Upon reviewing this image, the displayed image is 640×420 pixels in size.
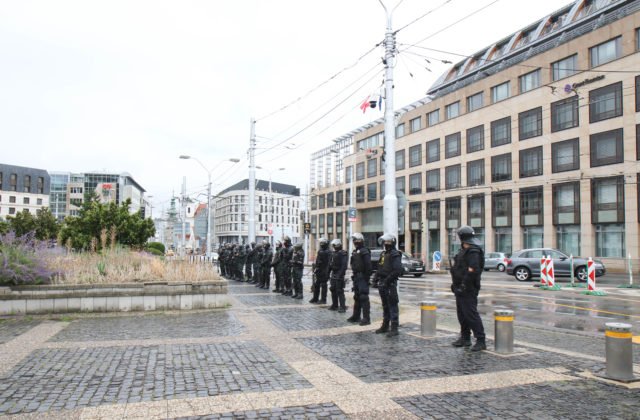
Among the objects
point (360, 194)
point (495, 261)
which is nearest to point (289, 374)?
point (495, 261)

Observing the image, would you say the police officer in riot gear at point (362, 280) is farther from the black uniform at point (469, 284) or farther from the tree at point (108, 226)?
the tree at point (108, 226)

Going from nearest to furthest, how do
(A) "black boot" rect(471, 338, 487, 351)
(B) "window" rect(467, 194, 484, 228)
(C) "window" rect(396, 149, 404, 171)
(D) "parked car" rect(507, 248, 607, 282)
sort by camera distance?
(A) "black boot" rect(471, 338, 487, 351)
(D) "parked car" rect(507, 248, 607, 282)
(B) "window" rect(467, 194, 484, 228)
(C) "window" rect(396, 149, 404, 171)

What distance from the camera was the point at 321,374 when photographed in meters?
5.97

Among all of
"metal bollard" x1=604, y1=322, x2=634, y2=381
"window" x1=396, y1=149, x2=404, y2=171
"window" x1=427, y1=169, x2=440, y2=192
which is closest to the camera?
"metal bollard" x1=604, y1=322, x2=634, y2=381

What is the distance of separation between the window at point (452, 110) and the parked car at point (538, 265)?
93.7 feet

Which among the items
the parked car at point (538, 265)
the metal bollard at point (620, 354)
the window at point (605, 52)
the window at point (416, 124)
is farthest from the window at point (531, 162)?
the metal bollard at point (620, 354)

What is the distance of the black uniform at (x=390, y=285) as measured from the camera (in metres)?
8.71

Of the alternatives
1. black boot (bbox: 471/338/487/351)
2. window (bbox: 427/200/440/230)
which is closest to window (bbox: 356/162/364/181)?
window (bbox: 427/200/440/230)

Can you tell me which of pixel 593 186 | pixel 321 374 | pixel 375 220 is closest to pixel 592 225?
pixel 593 186

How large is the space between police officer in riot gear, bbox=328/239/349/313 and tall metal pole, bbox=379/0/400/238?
158 centimetres

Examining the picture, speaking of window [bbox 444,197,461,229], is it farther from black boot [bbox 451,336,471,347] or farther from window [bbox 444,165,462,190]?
black boot [bbox 451,336,471,347]

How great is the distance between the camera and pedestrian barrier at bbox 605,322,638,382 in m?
5.67

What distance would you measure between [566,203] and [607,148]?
5.11 metres

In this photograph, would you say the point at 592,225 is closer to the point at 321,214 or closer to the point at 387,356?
the point at 387,356
